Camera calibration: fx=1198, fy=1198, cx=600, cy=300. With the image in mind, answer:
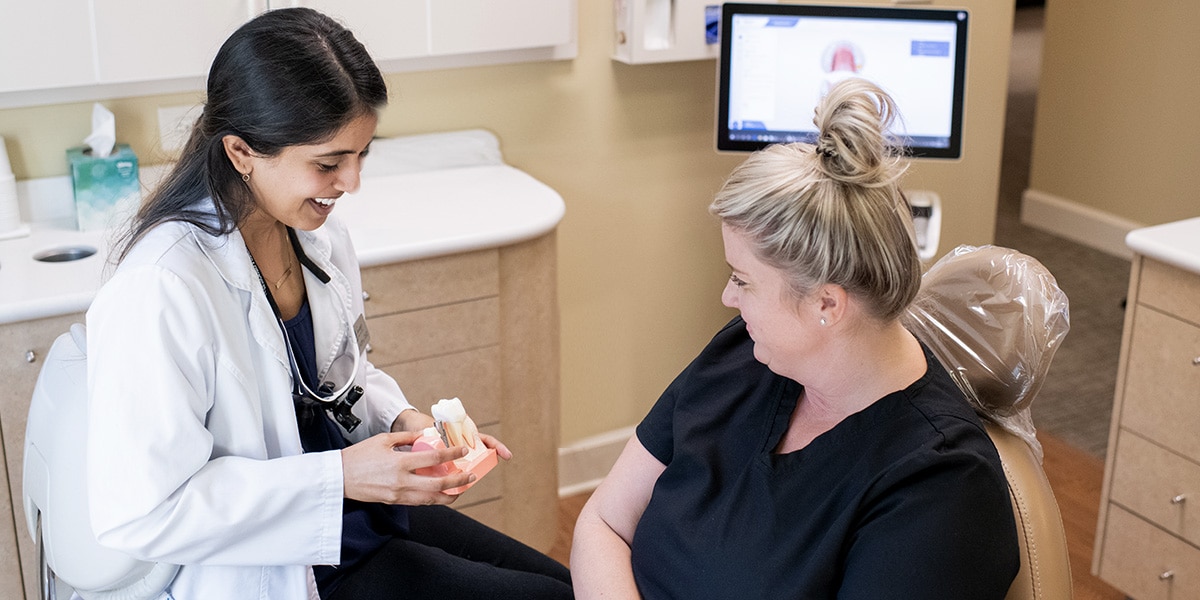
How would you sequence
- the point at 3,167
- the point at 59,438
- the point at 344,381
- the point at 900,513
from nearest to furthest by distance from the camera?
1. the point at 900,513
2. the point at 59,438
3. the point at 344,381
4. the point at 3,167

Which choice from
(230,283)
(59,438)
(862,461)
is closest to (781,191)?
(862,461)

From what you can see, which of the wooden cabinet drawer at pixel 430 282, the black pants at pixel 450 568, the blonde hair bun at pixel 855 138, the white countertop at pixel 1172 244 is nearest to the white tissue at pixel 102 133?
the wooden cabinet drawer at pixel 430 282

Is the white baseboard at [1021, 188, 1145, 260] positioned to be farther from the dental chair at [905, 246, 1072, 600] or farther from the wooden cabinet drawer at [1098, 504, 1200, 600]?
the dental chair at [905, 246, 1072, 600]

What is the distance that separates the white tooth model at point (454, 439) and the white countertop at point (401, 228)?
69cm

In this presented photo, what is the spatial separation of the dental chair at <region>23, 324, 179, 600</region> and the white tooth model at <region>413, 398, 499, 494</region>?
36 cm

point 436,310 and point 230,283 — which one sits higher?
point 230,283

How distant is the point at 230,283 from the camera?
150 cm

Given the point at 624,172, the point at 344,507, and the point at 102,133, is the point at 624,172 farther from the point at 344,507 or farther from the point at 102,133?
the point at 344,507

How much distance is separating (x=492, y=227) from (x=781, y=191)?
112 cm

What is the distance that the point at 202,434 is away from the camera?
1.40 meters

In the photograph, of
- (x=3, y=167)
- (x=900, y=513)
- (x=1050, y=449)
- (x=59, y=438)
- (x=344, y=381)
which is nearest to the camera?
(x=900, y=513)

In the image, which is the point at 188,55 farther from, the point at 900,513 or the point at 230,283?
the point at 900,513

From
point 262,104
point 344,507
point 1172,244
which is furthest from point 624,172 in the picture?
point 262,104

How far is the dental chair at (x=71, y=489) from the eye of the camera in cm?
144
